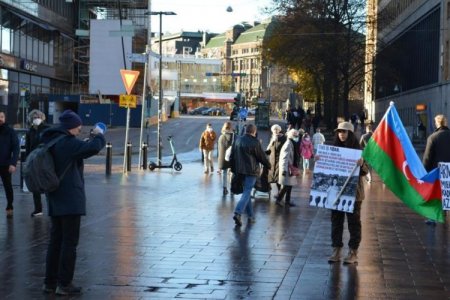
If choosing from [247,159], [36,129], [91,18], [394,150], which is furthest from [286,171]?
[91,18]

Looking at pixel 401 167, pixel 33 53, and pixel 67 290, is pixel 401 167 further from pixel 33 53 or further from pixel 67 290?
pixel 33 53

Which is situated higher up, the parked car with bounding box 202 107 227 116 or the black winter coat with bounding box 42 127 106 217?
the parked car with bounding box 202 107 227 116

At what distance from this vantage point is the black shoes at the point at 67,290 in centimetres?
783

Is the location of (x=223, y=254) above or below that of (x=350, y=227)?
below

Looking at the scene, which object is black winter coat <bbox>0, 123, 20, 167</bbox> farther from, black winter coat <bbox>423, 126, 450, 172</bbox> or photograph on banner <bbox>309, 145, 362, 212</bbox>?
black winter coat <bbox>423, 126, 450, 172</bbox>

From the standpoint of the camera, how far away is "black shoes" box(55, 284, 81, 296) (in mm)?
7832

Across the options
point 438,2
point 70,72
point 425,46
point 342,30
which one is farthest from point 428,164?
→ point 70,72

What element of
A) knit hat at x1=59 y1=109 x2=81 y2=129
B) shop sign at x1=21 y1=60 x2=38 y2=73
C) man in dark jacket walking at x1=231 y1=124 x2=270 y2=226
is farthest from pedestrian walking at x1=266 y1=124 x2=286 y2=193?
shop sign at x1=21 y1=60 x2=38 y2=73

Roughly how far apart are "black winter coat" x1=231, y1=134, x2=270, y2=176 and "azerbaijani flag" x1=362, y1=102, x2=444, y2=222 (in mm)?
3336

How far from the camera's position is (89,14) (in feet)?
272

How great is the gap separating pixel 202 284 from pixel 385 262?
8.86 feet

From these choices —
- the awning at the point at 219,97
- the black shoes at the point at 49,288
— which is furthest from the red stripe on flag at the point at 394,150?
the awning at the point at 219,97

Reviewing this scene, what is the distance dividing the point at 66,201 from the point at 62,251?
47cm

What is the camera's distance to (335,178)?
10305 millimetres
